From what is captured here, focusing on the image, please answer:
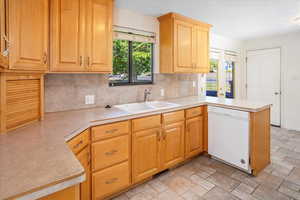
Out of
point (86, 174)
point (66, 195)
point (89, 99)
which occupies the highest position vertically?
point (89, 99)

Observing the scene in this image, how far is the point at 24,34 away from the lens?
4.47 feet

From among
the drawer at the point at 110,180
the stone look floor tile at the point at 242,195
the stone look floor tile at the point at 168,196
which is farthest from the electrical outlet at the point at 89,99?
the stone look floor tile at the point at 242,195

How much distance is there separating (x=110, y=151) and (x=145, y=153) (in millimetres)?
486

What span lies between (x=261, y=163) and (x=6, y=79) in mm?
3070

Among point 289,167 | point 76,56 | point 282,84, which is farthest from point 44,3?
point 282,84

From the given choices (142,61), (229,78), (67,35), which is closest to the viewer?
(67,35)

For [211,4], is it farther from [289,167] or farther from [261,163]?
[289,167]

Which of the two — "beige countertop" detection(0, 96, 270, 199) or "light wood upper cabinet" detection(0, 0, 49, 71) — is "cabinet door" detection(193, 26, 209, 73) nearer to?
"beige countertop" detection(0, 96, 270, 199)

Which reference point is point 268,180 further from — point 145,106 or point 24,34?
point 24,34

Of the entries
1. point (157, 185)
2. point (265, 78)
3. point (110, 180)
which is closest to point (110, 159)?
point (110, 180)

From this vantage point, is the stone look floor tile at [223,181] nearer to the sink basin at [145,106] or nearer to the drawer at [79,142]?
the sink basin at [145,106]

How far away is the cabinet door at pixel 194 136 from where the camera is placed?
2.69 meters

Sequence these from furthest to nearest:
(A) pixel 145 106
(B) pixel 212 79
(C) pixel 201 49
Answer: (B) pixel 212 79 → (C) pixel 201 49 → (A) pixel 145 106

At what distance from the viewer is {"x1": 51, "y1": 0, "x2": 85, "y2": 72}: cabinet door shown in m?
1.75
